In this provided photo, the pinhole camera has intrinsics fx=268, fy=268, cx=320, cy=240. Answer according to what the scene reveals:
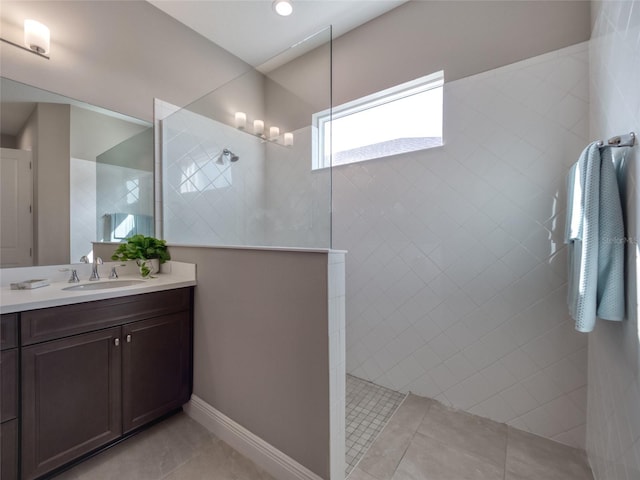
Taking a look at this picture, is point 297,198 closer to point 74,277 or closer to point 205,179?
point 205,179

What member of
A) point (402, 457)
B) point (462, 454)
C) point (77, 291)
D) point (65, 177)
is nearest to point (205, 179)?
point (65, 177)

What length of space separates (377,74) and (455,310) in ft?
6.17

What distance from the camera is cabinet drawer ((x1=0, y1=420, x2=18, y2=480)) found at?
104 cm

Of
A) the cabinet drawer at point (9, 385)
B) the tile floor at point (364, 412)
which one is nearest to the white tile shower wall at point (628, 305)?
the tile floor at point (364, 412)

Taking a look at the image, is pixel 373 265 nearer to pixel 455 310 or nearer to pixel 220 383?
pixel 455 310

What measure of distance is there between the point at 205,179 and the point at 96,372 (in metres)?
1.42

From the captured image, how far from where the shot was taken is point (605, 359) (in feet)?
3.82

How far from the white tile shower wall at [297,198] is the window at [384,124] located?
104 mm

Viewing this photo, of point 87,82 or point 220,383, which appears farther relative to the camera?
point 87,82

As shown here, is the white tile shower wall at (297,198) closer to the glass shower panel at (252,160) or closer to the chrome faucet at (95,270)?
the glass shower panel at (252,160)

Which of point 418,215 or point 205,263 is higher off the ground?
point 418,215

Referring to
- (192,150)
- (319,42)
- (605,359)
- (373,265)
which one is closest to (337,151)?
(319,42)

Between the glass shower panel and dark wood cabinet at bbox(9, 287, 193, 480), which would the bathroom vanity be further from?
the glass shower panel

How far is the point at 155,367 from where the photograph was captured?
150cm
